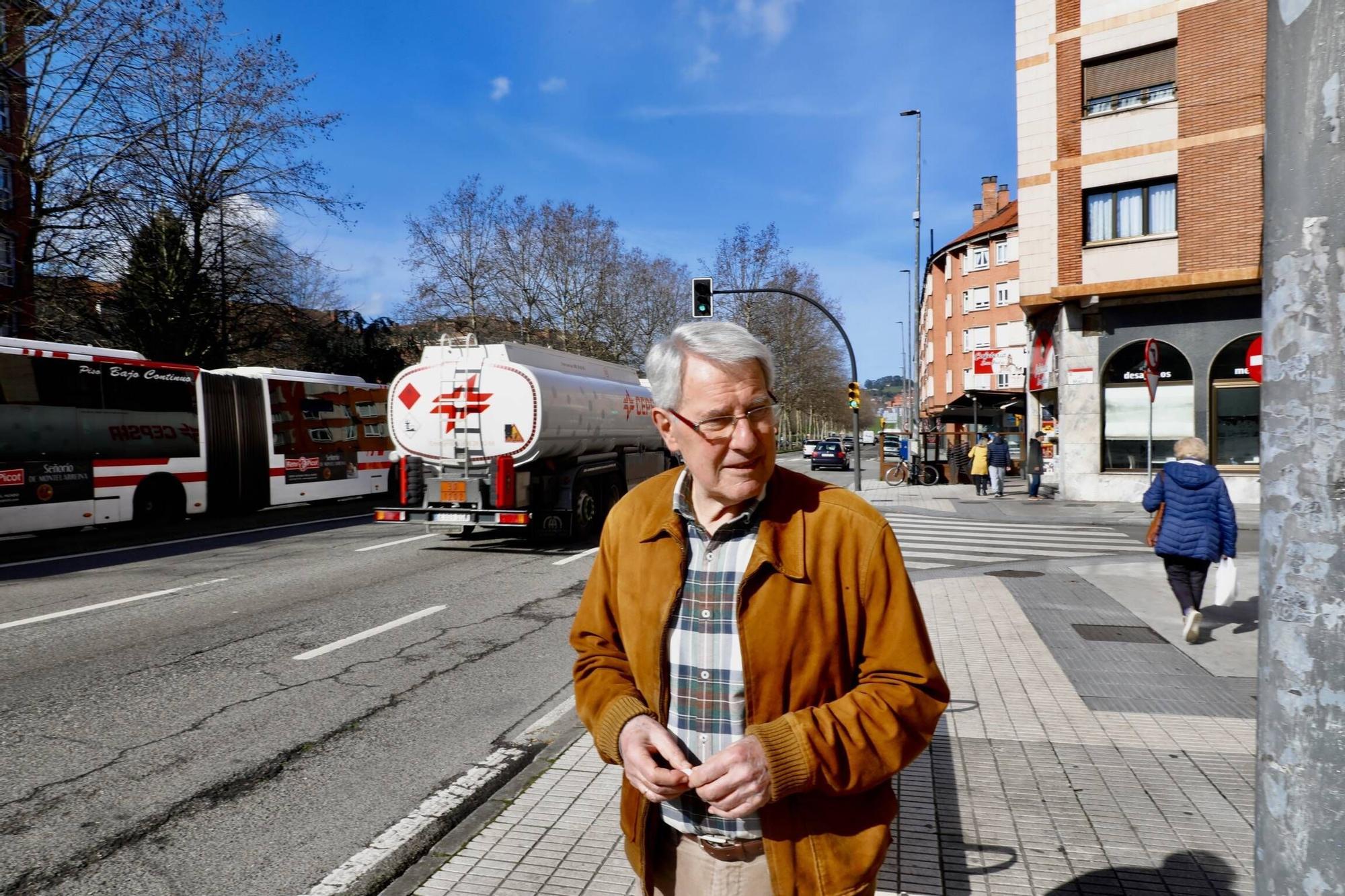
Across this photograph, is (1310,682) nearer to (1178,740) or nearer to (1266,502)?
(1266,502)

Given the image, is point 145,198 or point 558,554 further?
point 145,198

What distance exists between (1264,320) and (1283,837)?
0.91m

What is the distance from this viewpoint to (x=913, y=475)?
2967cm

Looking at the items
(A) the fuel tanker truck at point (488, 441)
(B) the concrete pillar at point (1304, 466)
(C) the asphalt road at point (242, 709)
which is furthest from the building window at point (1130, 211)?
(B) the concrete pillar at point (1304, 466)

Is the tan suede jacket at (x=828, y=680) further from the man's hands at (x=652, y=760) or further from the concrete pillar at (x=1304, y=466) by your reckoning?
the concrete pillar at (x=1304, y=466)

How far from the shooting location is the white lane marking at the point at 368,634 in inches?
267

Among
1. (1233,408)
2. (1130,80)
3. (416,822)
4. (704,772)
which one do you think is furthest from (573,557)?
(1130,80)

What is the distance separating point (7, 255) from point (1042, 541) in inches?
820

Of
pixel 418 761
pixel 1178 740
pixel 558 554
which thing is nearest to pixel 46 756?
pixel 418 761

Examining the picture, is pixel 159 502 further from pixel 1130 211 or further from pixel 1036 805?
pixel 1130 211

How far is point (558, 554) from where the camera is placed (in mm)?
12383

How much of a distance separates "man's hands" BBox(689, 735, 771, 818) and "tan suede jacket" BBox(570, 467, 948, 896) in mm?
25

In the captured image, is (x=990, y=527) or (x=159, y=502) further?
(x=990, y=527)

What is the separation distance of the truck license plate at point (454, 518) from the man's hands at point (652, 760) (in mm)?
10655
